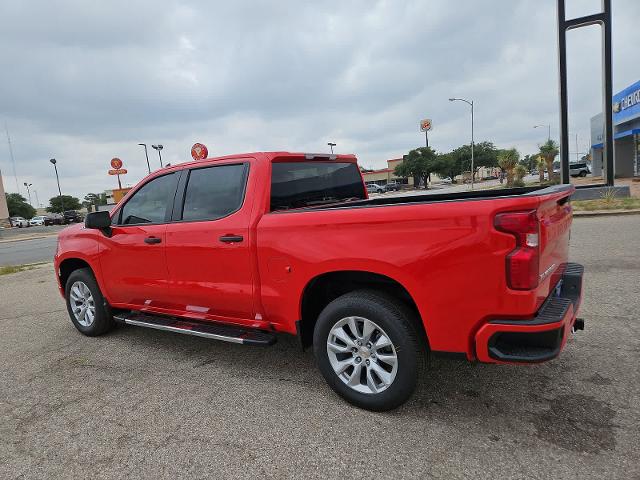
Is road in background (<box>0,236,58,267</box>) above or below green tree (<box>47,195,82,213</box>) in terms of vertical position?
below

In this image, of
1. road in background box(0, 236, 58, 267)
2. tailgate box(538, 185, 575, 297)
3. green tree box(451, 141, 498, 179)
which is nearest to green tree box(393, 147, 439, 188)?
green tree box(451, 141, 498, 179)

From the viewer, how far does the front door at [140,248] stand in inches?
165

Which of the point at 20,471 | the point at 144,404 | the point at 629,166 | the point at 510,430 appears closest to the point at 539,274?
the point at 510,430

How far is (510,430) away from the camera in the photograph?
A: 107 inches

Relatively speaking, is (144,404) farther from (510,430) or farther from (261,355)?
(510,430)

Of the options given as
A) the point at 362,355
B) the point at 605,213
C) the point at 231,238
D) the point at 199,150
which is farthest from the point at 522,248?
the point at 199,150

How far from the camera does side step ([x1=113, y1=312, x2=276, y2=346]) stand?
11.4 feet

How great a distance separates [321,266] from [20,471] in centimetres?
220

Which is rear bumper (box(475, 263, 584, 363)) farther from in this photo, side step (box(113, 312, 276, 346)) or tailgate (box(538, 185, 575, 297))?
side step (box(113, 312, 276, 346))

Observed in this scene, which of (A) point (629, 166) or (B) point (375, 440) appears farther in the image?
(A) point (629, 166)

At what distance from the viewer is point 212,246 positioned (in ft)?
12.1

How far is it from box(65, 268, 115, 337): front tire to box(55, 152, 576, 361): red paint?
1.51 ft

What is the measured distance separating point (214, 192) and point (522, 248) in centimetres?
256

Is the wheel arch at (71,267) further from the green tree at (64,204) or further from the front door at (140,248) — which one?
the green tree at (64,204)
